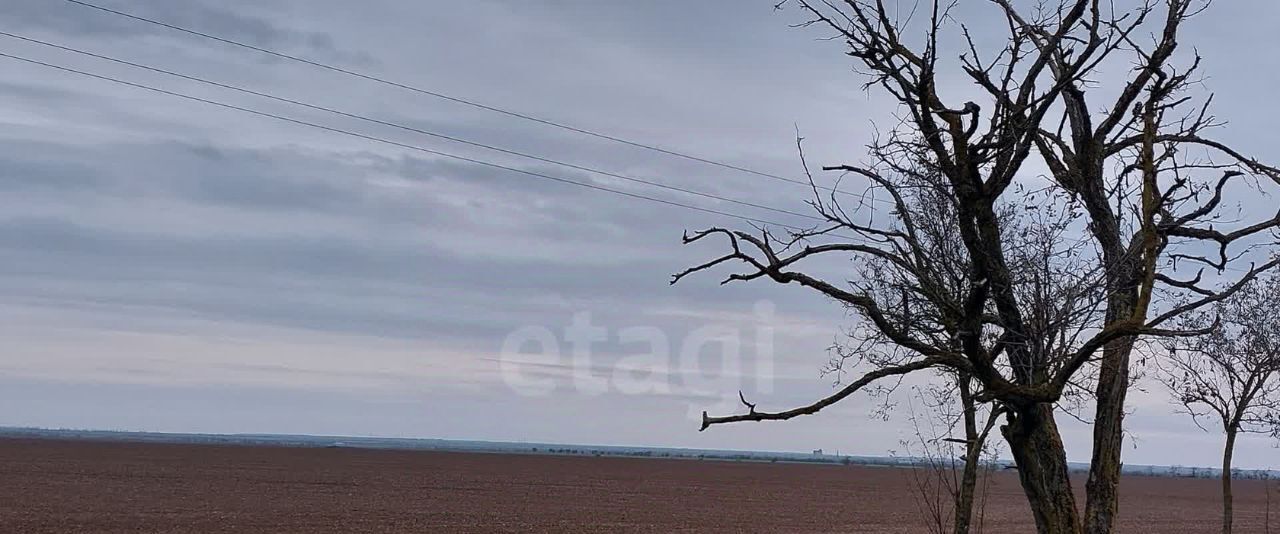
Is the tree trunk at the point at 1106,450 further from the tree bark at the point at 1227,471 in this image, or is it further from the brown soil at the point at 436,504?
the brown soil at the point at 436,504

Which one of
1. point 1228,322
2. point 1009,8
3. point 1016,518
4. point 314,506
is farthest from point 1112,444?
point 1016,518

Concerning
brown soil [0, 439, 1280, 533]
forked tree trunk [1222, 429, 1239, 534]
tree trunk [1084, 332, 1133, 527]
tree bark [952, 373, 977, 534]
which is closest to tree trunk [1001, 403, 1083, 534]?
tree trunk [1084, 332, 1133, 527]

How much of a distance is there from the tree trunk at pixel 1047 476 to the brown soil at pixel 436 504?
111 ft

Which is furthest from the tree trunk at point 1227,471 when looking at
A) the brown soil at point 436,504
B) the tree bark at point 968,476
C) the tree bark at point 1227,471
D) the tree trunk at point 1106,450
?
the brown soil at point 436,504

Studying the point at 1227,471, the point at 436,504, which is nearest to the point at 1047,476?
the point at 1227,471

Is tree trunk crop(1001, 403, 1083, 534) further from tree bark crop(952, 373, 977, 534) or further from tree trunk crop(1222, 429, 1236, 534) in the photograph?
tree trunk crop(1222, 429, 1236, 534)

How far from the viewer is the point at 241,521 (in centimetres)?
4406

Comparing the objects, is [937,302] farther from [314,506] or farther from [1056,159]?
[314,506]

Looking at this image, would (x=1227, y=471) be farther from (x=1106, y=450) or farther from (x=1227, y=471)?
(x=1106, y=450)

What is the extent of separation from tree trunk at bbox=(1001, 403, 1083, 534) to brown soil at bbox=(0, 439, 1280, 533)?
33.7 meters

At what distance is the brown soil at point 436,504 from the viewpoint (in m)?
44.1

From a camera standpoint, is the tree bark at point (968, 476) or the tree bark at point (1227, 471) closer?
the tree bark at point (968, 476)

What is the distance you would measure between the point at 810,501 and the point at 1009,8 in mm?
69115

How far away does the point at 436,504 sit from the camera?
2293 inches
